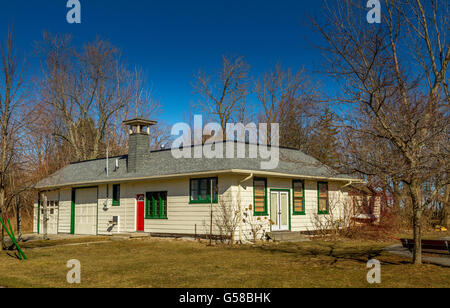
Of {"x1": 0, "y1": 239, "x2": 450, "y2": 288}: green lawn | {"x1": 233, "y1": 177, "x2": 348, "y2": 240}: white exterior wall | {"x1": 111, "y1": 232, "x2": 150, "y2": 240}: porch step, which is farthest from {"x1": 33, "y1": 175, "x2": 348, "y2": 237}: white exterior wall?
{"x1": 0, "y1": 239, "x2": 450, "y2": 288}: green lawn

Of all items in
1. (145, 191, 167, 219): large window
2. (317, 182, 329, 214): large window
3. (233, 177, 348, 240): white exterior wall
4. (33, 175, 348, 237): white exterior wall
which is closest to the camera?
(33, 175, 348, 237): white exterior wall

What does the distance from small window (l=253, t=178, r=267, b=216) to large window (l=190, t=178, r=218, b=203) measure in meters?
1.68

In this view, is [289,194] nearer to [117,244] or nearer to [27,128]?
[117,244]

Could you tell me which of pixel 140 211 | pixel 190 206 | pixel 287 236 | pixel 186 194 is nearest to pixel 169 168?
pixel 186 194

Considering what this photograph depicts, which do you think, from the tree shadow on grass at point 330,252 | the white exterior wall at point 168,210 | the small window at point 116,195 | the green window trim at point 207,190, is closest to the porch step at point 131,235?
the white exterior wall at point 168,210

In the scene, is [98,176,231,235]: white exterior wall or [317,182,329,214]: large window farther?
[317,182,329,214]: large window

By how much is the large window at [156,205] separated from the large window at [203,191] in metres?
1.83

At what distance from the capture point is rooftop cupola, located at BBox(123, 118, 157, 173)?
2234 cm

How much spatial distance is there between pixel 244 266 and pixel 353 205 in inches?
439

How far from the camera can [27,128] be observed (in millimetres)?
15219

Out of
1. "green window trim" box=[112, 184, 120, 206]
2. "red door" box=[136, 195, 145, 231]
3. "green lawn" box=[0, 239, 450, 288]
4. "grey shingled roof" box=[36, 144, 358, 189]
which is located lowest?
"green lawn" box=[0, 239, 450, 288]

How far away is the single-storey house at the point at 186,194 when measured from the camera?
18.2 m

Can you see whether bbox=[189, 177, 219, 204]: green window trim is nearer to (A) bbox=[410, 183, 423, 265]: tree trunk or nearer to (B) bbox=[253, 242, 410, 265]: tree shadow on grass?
(B) bbox=[253, 242, 410, 265]: tree shadow on grass
